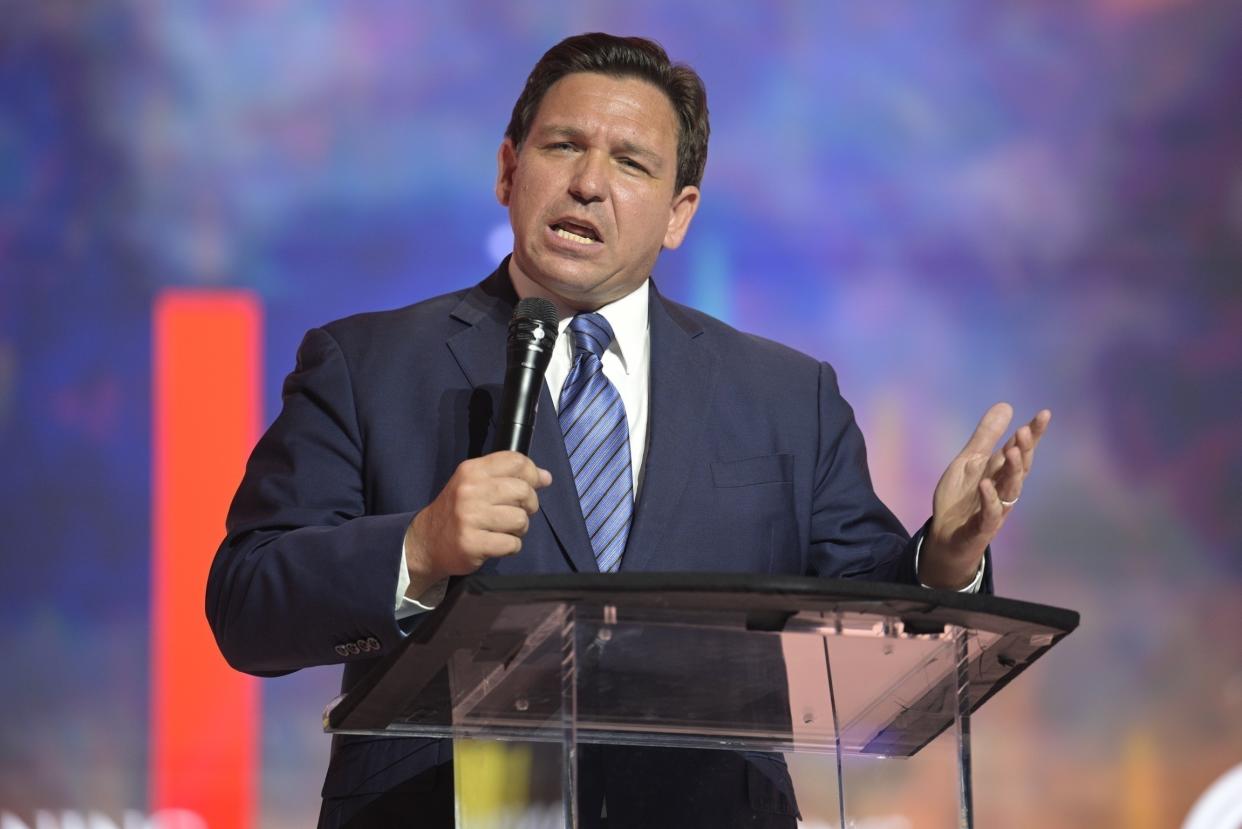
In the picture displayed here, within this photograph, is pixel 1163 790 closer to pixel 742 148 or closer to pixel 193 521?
pixel 742 148

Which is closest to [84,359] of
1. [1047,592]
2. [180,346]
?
[180,346]

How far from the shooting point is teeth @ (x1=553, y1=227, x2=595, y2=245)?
215 centimetres

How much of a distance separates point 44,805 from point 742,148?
85.7 inches

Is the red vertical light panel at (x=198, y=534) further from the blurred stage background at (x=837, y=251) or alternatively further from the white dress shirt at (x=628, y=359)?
the white dress shirt at (x=628, y=359)

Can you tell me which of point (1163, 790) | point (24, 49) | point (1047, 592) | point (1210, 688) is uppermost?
point (24, 49)

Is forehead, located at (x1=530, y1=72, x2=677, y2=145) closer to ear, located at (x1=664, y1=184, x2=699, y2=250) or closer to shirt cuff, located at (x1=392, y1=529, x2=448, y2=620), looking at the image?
ear, located at (x1=664, y1=184, x2=699, y2=250)

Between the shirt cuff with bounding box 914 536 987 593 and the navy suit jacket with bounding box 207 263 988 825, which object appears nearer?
the navy suit jacket with bounding box 207 263 988 825

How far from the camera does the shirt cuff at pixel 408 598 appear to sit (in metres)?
1.62

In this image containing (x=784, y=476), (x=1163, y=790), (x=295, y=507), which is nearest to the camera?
(x=295, y=507)

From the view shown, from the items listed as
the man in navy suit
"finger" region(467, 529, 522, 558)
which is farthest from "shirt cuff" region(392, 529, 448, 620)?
"finger" region(467, 529, 522, 558)

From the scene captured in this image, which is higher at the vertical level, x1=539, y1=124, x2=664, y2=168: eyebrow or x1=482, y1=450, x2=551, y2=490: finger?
x1=539, y1=124, x2=664, y2=168: eyebrow

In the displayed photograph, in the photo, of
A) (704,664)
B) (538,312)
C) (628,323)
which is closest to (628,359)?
(628,323)

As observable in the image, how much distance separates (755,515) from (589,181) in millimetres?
523

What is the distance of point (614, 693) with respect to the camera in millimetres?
1312
